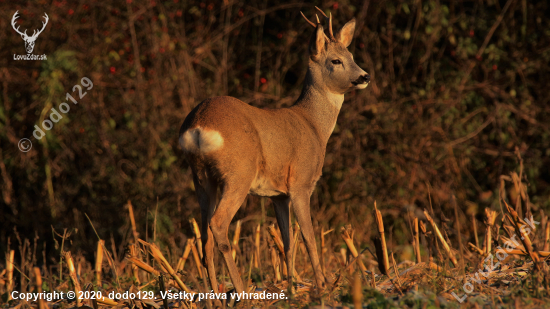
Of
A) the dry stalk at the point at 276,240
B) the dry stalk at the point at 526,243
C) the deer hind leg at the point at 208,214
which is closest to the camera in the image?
the dry stalk at the point at 526,243

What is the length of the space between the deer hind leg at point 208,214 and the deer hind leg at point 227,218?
0.67ft

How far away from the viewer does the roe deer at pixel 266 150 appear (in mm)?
3234

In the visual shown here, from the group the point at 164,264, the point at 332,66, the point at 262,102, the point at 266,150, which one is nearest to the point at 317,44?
the point at 332,66

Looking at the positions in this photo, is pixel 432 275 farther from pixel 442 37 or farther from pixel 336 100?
pixel 442 37

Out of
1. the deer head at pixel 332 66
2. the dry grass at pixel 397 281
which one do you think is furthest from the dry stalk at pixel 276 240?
the deer head at pixel 332 66

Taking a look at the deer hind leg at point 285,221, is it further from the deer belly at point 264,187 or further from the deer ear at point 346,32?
the deer ear at point 346,32

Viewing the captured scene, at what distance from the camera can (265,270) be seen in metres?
4.69

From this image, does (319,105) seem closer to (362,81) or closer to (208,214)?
(362,81)

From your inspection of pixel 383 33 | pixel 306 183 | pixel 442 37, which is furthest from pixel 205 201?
pixel 442 37

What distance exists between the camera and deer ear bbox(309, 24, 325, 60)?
4227 mm

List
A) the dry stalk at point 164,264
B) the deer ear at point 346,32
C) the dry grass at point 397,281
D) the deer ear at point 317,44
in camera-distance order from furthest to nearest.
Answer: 1. the deer ear at point 346,32
2. the deer ear at point 317,44
3. the dry stalk at point 164,264
4. the dry grass at point 397,281

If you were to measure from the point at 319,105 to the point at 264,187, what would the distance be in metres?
0.99

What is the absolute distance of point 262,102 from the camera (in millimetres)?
7480

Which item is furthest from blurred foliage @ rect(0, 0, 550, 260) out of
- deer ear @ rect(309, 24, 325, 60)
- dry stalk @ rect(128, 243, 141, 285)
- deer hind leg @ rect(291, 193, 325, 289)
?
deer hind leg @ rect(291, 193, 325, 289)
